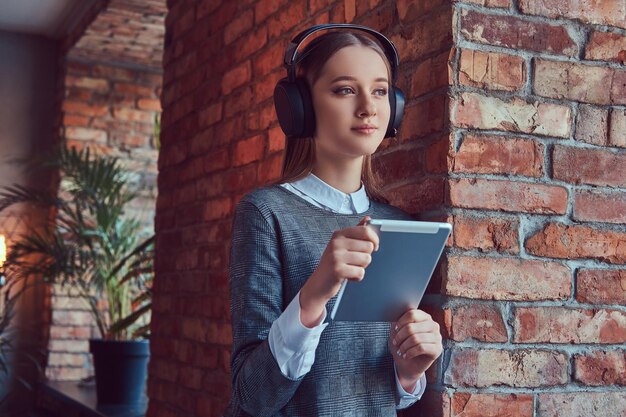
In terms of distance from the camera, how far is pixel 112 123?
5699 millimetres

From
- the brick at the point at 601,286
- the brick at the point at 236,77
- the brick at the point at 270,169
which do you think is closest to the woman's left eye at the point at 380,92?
the brick at the point at 601,286

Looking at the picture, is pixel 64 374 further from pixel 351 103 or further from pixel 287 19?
pixel 351 103

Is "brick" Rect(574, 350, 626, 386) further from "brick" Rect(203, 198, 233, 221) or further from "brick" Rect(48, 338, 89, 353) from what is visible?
"brick" Rect(48, 338, 89, 353)

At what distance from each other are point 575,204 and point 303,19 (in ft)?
3.19

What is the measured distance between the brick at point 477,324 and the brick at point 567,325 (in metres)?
0.03

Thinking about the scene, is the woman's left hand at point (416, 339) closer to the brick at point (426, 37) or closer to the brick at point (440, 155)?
the brick at point (440, 155)

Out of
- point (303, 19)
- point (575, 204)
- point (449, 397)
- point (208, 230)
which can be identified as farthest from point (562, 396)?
point (208, 230)

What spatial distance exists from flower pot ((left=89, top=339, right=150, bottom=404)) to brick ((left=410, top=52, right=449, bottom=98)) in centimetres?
298

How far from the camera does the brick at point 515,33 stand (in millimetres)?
1634

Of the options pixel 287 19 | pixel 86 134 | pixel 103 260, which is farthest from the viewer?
pixel 86 134

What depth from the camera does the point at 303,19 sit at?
2316mm

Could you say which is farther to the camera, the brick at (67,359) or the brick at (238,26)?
the brick at (67,359)

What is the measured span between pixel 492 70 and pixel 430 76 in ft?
0.40

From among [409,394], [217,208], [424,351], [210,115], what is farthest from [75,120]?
[424,351]
